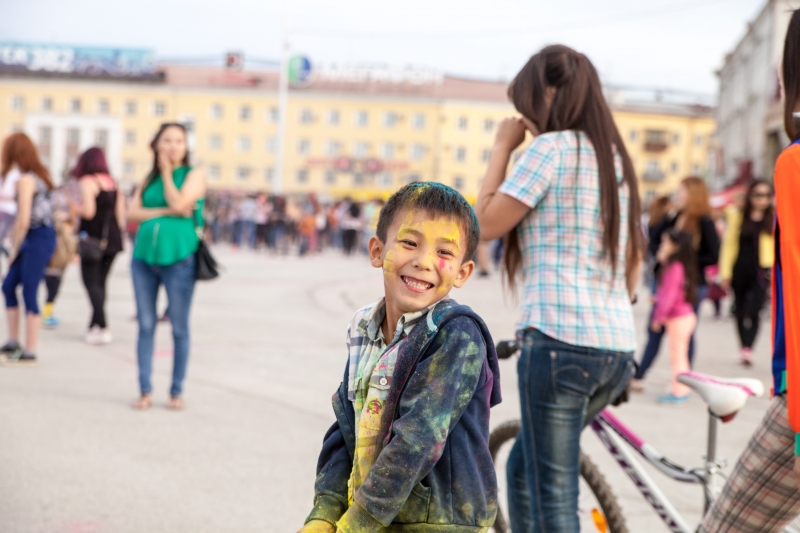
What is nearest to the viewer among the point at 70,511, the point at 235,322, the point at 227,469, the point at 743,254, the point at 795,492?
the point at 795,492

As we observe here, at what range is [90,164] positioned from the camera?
8508 mm

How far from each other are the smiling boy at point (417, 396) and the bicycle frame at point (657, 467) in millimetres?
1386

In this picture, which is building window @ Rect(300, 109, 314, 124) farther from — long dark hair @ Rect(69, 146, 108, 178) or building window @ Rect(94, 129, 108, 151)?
long dark hair @ Rect(69, 146, 108, 178)

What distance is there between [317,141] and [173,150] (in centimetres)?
7862

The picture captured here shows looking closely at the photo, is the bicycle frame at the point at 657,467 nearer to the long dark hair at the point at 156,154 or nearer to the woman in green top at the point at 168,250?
the woman in green top at the point at 168,250

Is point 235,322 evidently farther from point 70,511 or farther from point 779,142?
point 779,142

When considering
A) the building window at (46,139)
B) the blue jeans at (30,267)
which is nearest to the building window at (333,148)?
the building window at (46,139)

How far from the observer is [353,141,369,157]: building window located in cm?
8331

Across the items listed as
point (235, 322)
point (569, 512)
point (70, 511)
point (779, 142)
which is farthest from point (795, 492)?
point (779, 142)

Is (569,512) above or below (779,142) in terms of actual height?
below

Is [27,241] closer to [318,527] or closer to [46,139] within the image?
[318,527]

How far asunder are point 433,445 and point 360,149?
8259 centimetres

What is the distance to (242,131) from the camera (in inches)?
3307

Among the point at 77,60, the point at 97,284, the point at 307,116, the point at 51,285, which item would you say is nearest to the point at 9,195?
the point at 51,285
